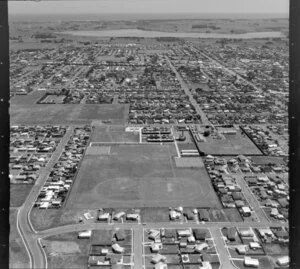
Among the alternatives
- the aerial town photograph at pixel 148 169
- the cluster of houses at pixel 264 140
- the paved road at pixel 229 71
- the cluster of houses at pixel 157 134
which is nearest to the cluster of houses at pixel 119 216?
the aerial town photograph at pixel 148 169

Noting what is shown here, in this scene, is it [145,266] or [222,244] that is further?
[222,244]

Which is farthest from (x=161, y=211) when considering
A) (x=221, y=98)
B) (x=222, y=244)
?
(x=221, y=98)

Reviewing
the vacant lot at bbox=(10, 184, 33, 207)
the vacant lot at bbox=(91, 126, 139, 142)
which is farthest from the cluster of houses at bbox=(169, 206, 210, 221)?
the vacant lot at bbox=(91, 126, 139, 142)

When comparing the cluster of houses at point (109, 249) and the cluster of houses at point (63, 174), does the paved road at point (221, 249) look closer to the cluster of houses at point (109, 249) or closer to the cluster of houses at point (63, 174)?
the cluster of houses at point (109, 249)

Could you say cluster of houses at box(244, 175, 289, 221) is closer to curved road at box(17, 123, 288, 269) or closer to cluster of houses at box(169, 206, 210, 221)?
curved road at box(17, 123, 288, 269)

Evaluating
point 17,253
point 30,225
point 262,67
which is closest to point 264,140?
point 30,225

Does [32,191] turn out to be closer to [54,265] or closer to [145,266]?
[54,265]
